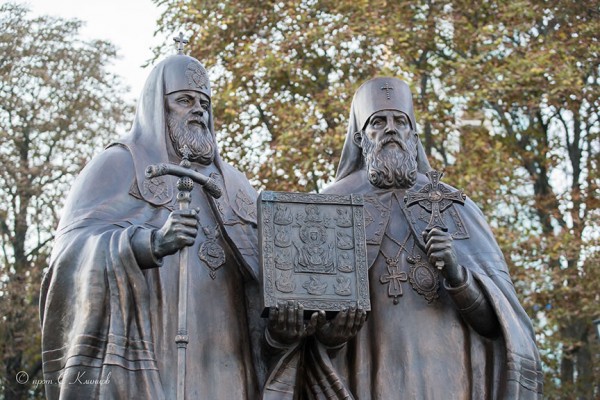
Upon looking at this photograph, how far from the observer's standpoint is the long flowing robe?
319 inches

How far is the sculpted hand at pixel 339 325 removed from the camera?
8.42 metres

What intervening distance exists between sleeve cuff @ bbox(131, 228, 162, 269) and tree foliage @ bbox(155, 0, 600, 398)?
1113 cm

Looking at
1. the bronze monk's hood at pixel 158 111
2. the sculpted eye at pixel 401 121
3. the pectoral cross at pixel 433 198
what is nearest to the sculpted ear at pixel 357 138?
the sculpted eye at pixel 401 121

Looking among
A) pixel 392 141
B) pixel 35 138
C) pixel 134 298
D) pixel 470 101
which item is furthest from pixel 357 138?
pixel 35 138

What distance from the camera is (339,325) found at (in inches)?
333

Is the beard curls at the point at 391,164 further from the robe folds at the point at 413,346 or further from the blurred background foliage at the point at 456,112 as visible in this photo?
the blurred background foliage at the point at 456,112

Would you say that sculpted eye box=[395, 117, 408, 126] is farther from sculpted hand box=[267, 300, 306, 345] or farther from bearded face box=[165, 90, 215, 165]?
sculpted hand box=[267, 300, 306, 345]

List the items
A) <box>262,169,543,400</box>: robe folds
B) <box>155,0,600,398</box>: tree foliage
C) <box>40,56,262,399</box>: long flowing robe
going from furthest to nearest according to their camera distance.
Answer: <box>155,0,600,398</box>: tree foliage < <box>262,169,543,400</box>: robe folds < <box>40,56,262,399</box>: long flowing robe

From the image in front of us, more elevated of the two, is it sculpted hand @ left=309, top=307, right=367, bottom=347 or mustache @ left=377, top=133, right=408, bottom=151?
mustache @ left=377, top=133, right=408, bottom=151

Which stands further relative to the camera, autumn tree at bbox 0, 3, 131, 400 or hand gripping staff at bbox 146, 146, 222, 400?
autumn tree at bbox 0, 3, 131, 400

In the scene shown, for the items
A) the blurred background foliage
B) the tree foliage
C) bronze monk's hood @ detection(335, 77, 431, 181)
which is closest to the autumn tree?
the blurred background foliage

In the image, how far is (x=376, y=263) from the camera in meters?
9.17

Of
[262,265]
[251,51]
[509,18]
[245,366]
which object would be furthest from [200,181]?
[509,18]

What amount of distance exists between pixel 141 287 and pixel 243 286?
2.64ft
